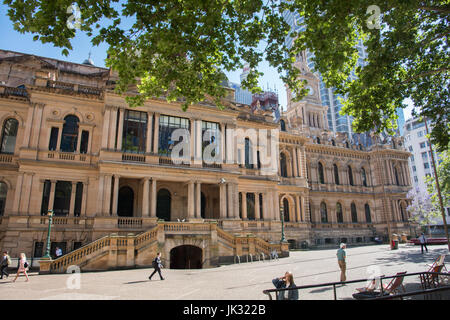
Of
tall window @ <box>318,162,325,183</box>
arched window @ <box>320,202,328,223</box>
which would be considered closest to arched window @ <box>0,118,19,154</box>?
arched window @ <box>320,202,328,223</box>

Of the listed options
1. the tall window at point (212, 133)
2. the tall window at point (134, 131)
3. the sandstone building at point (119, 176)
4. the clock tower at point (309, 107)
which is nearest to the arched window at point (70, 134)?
the sandstone building at point (119, 176)

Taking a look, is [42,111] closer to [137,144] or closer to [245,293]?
[137,144]

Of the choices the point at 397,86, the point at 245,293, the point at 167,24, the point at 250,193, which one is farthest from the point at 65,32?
the point at 250,193

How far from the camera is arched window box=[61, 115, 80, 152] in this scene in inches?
1013

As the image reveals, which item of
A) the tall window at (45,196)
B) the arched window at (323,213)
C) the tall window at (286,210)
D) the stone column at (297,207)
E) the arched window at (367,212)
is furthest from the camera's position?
the arched window at (367,212)

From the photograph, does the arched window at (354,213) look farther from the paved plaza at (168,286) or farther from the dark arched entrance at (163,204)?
the paved plaza at (168,286)

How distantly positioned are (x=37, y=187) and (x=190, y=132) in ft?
43.1

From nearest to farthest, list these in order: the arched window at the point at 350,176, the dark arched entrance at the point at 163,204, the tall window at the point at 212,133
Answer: the dark arched entrance at the point at 163,204 < the tall window at the point at 212,133 < the arched window at the point at 350,176

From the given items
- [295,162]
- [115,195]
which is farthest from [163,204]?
[295,162]

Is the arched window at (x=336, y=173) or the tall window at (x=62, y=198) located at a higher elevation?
the arched window at (x=336, y=173)

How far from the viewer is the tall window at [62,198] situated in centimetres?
2438

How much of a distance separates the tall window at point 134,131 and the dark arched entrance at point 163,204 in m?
4.60

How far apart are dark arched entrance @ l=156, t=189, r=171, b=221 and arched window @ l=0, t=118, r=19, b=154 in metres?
12.8

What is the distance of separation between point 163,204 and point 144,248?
25.8ft
